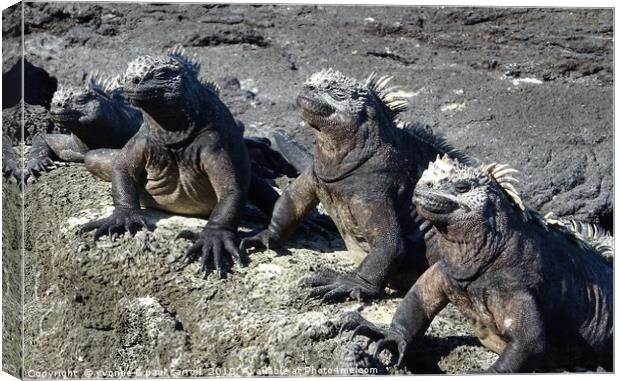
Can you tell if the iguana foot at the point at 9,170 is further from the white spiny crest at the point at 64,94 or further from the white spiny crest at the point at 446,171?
the white spiny crest at the point at 446,171

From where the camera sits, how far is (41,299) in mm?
8320

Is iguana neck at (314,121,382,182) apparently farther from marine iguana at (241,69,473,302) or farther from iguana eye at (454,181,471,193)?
iguana eye at (454,181,471,193)

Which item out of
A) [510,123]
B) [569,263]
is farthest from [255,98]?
[569,263]

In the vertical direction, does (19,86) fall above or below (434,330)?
above

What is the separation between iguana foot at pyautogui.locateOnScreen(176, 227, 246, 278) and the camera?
8117 mm

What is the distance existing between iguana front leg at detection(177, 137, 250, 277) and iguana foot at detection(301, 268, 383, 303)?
45 cm

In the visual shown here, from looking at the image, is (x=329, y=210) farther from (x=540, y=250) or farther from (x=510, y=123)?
(x=510, y=123)

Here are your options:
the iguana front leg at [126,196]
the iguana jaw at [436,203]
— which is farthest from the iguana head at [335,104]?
the iguana front leg at [126,196]

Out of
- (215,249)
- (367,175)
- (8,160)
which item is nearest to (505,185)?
(367,175)

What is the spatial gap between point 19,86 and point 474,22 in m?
3.37

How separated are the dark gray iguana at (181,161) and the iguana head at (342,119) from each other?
0.65 m

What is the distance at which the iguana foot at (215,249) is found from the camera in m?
8.12

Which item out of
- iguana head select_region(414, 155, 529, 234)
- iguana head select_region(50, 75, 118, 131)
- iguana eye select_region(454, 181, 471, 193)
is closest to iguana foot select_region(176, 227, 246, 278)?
iguana head select_region(414, 155, 529, 234)

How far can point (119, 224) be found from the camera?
839cm
